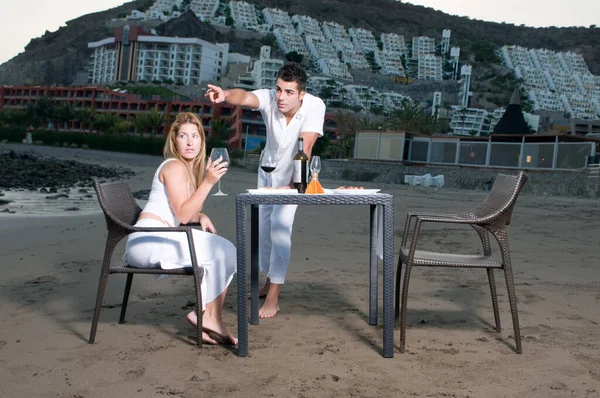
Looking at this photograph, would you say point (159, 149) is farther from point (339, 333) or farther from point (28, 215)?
point (339, 333)

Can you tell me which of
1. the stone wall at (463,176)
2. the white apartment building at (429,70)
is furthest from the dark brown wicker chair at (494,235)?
the white apartment building at (429,70)

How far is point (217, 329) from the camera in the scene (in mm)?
3969

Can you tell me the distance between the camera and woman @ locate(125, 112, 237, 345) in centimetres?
387

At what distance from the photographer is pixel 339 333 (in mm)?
4234

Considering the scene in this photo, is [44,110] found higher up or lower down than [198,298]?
higher up

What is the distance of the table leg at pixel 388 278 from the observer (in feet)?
12.3

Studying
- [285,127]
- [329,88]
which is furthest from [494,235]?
[329,88]

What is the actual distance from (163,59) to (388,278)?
488ft

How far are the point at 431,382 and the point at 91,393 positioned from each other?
1448 mm

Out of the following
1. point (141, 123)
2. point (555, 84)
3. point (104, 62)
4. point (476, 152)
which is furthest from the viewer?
point (555, 84)

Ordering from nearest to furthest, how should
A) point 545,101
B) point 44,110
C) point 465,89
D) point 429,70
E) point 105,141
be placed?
1. point 105,141
2. point 44,110
3. point 545,101
4. point 465,89
5. point 429,70

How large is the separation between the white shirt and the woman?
2.55ft

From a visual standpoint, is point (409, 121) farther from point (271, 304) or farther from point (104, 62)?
point (104, 62)

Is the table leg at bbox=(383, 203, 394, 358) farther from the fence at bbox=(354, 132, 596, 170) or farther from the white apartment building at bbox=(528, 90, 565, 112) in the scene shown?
the white apartment building at bbox=(528, 90, 565, 112)
